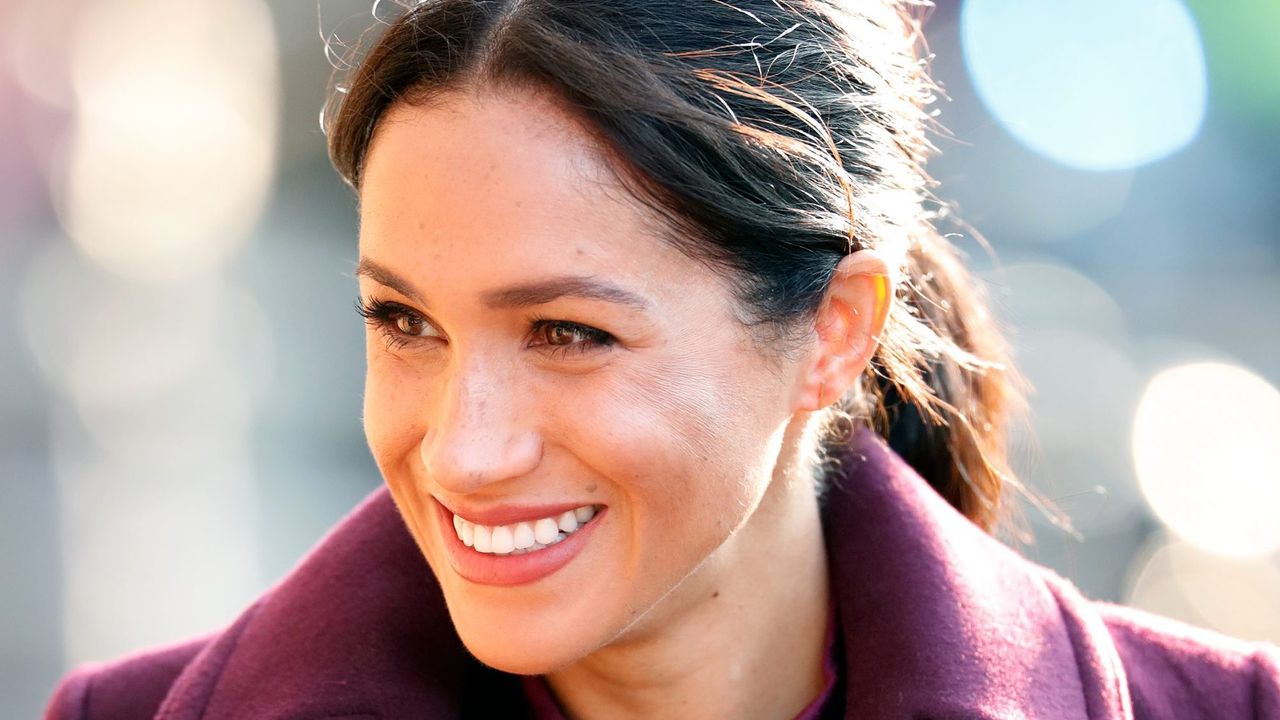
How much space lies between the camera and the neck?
2.03 meters

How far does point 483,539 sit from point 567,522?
0.12m

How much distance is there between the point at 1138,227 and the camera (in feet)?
24.6

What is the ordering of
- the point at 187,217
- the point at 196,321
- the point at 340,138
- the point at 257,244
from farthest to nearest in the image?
the point at 257,244 < the point at 187,217 < the point at 196,321 < the point at 340,138

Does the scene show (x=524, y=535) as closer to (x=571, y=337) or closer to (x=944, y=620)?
(x=571, y=337)

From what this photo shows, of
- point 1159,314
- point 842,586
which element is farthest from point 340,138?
point 1159,314

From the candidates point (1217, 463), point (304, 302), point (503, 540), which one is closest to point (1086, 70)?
point (1217, 463)

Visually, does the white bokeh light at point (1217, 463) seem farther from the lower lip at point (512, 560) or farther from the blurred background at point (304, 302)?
the lower lip at point (512, 560)

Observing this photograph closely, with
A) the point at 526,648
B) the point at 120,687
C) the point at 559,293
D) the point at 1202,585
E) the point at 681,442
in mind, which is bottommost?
the point at 1202,585

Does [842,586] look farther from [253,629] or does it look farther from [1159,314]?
[1159,314]

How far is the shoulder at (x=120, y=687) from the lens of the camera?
2.21 meters

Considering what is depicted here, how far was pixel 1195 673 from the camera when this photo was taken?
6.85 feet

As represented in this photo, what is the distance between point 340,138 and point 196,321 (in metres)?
5.47

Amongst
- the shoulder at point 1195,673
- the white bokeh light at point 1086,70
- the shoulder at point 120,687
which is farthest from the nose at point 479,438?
the white bokeh light at point 1086,70

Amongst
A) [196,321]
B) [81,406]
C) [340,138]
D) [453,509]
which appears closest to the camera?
[453,509]
